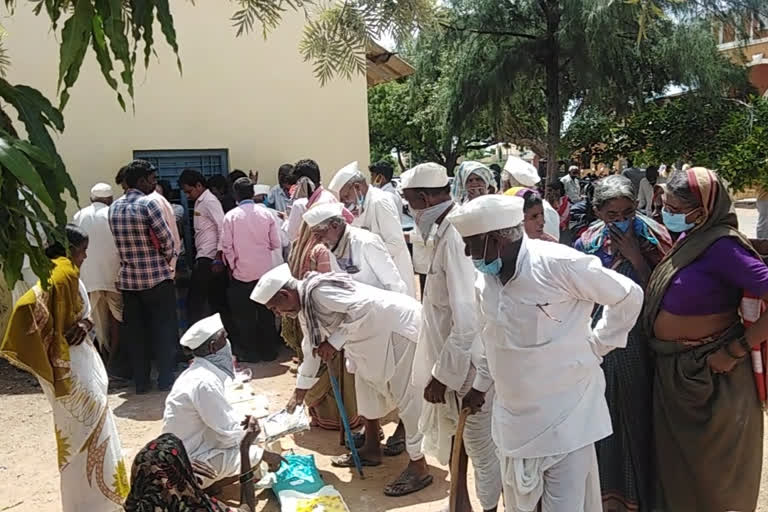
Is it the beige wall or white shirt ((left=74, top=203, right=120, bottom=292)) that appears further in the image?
the beige wall

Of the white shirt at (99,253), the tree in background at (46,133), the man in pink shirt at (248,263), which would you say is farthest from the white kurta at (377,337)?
the white shirt at (99,253)

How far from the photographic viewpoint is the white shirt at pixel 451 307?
129 inches

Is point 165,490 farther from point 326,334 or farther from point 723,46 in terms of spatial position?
point 723,46

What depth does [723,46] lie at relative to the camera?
13.8 meters

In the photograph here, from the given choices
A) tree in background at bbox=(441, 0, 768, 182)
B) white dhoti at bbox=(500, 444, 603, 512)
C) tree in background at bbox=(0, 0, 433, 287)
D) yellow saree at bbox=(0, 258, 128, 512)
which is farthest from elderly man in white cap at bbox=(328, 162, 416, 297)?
tree in background at bbox=(441, 0, 768, 182)

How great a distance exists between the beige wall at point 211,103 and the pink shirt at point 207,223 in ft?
5.00

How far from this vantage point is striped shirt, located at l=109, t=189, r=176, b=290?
18.9 feet

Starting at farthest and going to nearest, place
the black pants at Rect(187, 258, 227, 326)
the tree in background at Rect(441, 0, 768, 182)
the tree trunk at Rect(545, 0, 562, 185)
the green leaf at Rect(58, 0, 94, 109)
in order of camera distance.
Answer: the tree trunk at Rect(545, 0, 562, 185), the tree in background at Rect(441, 0, 768, 182), the black pants at Rect(187, 258, 227, 326), the green leaf at Rect(58, 0, 94, 109)

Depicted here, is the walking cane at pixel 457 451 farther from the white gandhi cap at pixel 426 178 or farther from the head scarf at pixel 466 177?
the head scarf at pixel 466 177

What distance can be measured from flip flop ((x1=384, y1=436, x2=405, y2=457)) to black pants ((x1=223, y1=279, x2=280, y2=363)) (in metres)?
2.67

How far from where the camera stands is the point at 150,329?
6172 mm

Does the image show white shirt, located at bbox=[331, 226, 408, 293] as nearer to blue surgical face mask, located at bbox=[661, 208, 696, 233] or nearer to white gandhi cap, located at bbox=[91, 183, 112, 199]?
blue surgical face mask, located at bbox=[661, 208, 696, 233]

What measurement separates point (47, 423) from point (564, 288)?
15.8 feet

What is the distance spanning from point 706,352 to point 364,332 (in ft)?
6.23
